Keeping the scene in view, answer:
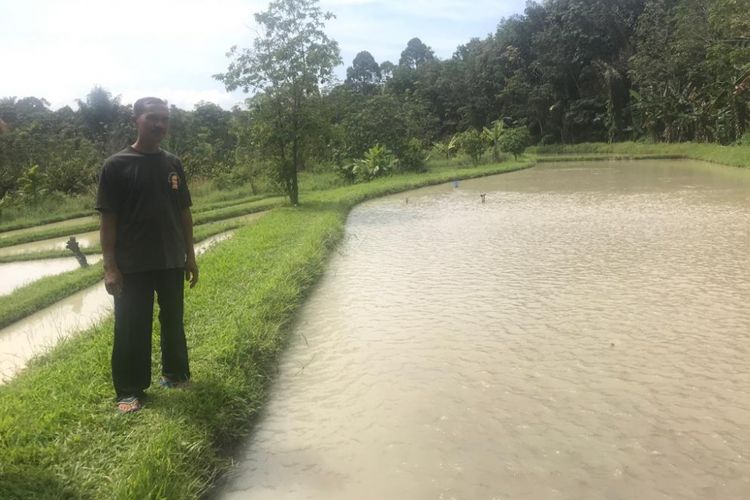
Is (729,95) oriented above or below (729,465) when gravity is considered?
above

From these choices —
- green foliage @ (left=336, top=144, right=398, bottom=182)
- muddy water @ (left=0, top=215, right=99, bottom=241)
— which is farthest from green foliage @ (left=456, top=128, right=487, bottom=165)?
muddy water @ (left=0, top=215, right=99, bottom=241)

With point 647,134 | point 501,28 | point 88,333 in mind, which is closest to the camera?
point 88,333

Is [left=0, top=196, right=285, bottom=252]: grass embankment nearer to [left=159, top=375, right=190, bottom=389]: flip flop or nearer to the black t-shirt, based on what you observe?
[left=159, top=375, right=190, bottom=389]: flip flop

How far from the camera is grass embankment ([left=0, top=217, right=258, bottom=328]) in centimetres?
725

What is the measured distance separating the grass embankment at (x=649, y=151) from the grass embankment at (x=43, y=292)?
20.4m

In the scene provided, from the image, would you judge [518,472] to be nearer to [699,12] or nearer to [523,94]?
[699,12]

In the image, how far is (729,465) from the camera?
293 centimetres

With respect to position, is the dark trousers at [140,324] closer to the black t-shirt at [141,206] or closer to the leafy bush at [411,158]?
the black t-shirt at [141,206]

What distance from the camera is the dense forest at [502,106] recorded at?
20.6 metres

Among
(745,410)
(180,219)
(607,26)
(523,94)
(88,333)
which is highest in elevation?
(607,26)

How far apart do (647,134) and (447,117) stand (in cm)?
1723

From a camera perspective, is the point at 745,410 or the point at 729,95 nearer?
the point at 745,410

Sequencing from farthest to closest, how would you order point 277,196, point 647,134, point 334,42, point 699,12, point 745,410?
point 647,134 < point 699,12 < point 277,196 < point 334,42 < point 745,410

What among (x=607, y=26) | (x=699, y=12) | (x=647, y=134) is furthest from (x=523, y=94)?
(x=699, y=12)
